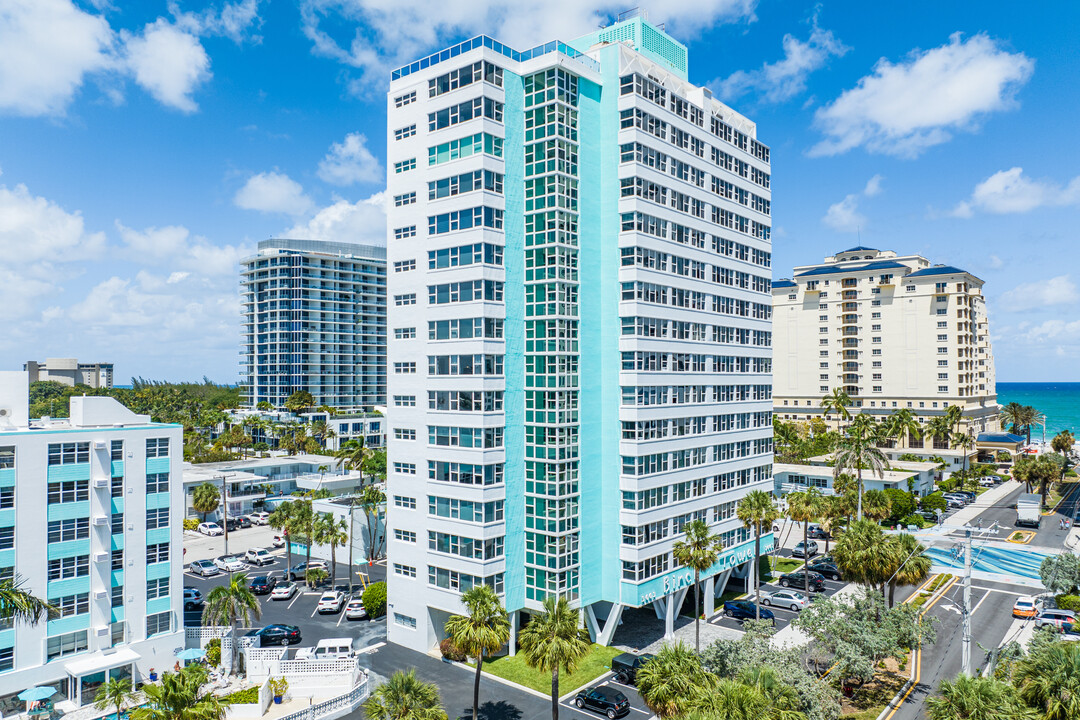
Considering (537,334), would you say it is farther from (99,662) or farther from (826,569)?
(826,569)

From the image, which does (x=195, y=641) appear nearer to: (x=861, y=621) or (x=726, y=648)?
(x=726, y=648)

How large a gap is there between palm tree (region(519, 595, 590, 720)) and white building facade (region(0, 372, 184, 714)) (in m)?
28.2

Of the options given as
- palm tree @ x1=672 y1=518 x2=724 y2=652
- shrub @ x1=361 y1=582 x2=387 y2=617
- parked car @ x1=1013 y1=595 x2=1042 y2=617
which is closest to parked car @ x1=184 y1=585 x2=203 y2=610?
shrub @ x1=361 y1=582 x2=387 y2=617

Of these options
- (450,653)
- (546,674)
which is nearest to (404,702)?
(546,674)

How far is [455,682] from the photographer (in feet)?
156

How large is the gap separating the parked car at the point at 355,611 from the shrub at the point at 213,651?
11.8 meters

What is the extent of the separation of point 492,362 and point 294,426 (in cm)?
12149

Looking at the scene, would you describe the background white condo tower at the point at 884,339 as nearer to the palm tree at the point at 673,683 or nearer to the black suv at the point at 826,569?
the black suv at the point at 826,569

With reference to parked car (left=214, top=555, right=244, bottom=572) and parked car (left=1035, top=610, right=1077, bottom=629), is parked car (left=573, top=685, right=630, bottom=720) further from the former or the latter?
parked car (left=214, top=555, right=244, bottom=572)

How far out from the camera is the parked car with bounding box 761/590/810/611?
6278 centimetres

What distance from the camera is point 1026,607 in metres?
60.1

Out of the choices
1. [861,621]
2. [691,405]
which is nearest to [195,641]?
[691,405]

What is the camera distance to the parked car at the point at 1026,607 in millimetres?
59719

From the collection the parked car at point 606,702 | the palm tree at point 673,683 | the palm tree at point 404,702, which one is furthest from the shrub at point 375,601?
the palm tree at point 673,683
